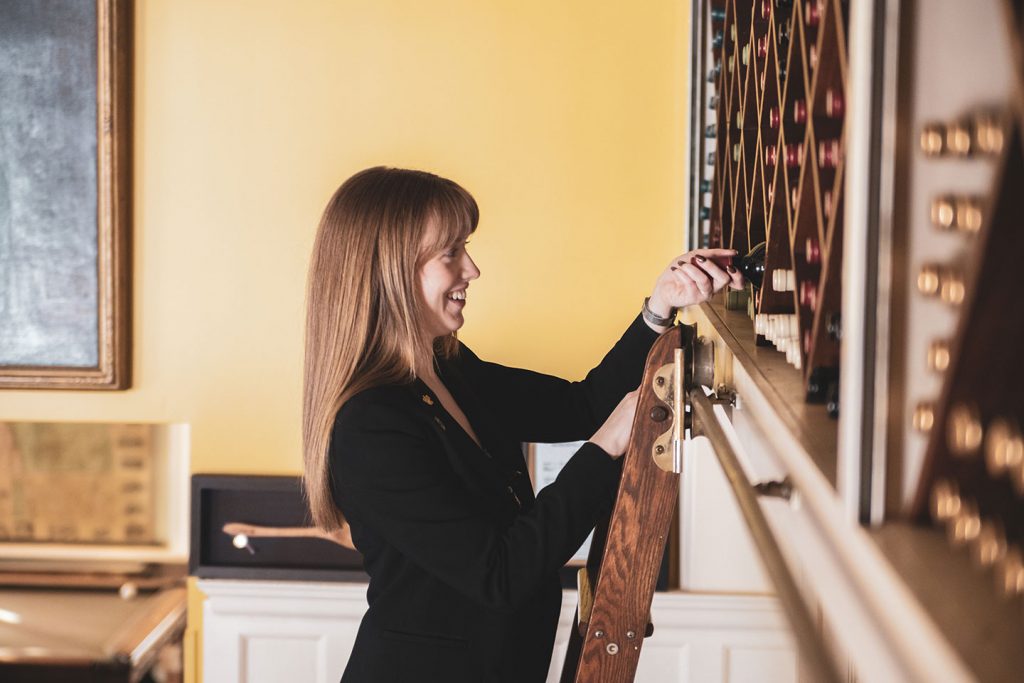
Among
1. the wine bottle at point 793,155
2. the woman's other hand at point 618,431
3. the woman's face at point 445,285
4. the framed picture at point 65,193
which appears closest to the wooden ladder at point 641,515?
the woman's other hand at point 618,431

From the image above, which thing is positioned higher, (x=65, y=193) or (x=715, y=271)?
(x=65, y=193)

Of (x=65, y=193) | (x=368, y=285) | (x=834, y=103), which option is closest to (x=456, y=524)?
(x=368, y=285)

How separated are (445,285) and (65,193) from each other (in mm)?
1230

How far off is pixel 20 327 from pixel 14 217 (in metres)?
0.24

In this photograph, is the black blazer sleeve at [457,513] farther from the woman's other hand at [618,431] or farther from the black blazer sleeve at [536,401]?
the black blazer sleeve at [536,401]

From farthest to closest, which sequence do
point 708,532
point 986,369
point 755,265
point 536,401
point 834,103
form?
point 708,532, point 536,401, point 755,265, point 834,103, point 986,369

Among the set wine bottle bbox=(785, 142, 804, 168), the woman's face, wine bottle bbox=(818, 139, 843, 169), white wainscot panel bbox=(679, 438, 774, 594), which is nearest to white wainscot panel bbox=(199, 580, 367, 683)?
white wainscot panel bbox=(679, 438, 774, 594)

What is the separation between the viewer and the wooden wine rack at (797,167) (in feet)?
2.22

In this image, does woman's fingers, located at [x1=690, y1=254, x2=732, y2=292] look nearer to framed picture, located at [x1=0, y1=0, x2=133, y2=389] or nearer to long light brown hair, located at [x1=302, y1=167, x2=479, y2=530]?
long light brown hair, located at [x1=302, y1=167, x2=479, y2=530]

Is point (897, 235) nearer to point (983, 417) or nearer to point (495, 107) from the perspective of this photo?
point (983, 417)

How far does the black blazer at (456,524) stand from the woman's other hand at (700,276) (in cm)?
16

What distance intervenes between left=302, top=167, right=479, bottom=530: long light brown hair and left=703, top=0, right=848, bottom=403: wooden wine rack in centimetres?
41

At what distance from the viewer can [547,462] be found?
2213 millimetres

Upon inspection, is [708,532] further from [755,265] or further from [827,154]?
[827,154]
